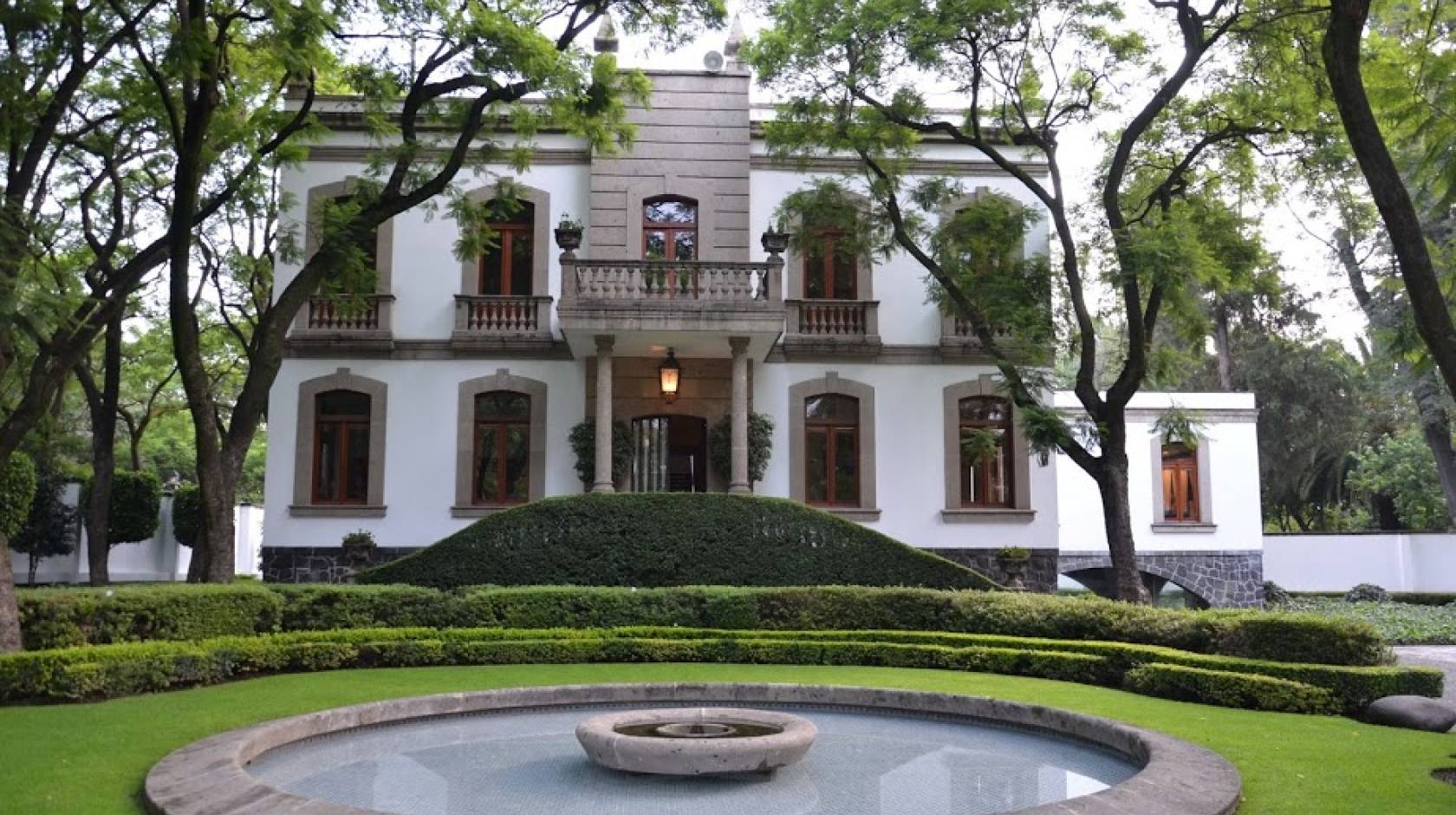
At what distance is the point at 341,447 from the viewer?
2084cm

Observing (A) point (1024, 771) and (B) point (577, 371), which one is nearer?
(A) point (1024, 771)

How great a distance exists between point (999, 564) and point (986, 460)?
204 centimetres

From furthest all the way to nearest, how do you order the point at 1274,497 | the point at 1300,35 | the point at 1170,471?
the point at 1274,497, the point at 1170,471, the point at 1300,35

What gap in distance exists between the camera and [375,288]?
67.6 ft

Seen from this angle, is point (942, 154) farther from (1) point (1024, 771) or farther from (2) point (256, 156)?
(1) point (1024, 771)

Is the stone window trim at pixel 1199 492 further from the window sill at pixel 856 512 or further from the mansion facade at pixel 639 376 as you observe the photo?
the window sill at pixel 856 512

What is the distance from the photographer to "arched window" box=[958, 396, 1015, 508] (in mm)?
21422

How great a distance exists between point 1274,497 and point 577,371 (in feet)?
91.7

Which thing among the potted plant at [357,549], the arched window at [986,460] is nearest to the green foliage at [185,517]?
the potted plant at [357,549]

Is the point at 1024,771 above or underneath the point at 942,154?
underneath

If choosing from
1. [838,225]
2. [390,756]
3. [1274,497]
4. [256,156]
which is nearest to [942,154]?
[838,225]

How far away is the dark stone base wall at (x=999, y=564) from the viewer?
20.9 meters

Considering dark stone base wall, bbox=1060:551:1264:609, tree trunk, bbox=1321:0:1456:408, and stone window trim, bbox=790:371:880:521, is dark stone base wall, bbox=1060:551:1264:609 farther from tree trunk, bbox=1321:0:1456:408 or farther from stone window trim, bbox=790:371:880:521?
tree trunk, bbox=1321:0:1456:408

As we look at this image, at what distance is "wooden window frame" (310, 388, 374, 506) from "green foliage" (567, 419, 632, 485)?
13.2 feet
